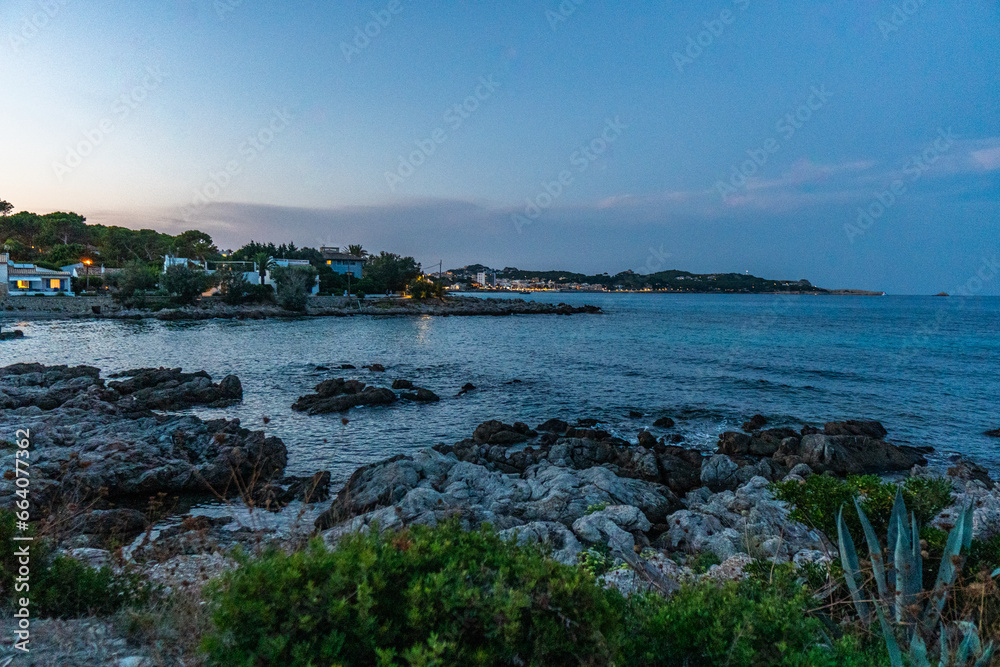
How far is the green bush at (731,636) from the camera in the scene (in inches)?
136

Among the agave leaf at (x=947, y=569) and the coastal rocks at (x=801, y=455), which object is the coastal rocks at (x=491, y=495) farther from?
the agave leaf at (x=947, y=569)

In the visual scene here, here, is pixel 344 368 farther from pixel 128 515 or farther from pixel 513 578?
pixel 513 578

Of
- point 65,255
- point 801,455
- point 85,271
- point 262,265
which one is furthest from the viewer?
point 262,265

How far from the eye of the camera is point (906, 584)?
452 centimetres

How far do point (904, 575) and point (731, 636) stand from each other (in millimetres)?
1995

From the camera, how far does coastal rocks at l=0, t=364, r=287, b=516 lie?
40.3 feet

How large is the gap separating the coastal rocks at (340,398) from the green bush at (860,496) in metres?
20.7

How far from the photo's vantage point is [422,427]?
2142 centimetres

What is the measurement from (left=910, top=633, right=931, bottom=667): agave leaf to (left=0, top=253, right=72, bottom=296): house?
93.9m

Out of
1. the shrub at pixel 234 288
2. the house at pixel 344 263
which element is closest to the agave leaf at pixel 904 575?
the shrub at pixel 234 288

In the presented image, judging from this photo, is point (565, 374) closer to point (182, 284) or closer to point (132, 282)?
point (182, 284)

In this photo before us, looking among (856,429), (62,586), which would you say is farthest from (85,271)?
(856,429)

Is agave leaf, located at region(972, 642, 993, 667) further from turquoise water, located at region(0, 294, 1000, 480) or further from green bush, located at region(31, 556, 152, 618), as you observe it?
turquoise water, located at region(0, 294, 1000, 480)

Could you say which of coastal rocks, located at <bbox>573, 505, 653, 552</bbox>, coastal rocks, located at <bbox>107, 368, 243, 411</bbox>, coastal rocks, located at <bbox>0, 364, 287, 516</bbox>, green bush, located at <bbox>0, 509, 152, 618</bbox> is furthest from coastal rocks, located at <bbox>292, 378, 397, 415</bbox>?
green bush, located at <bbox>0, 509, 152, 618</bbox>
